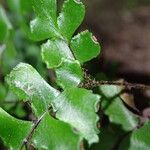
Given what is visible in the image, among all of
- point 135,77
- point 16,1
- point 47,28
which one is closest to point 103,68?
point 135,77

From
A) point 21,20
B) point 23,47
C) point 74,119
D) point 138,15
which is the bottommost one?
point 138,15

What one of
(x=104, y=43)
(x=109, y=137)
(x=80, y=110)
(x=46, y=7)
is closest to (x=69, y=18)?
(x=46, y=7)

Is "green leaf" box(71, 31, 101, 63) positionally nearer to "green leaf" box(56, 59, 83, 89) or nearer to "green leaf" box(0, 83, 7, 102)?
"green leaf" box(56, 59, 83, 89)

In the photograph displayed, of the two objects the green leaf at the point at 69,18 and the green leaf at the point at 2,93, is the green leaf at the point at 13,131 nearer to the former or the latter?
the green leaf at the point at 69,18

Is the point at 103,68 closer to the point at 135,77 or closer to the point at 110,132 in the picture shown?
the point at 135,77

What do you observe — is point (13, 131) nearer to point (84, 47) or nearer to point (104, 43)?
point (84, 47)
